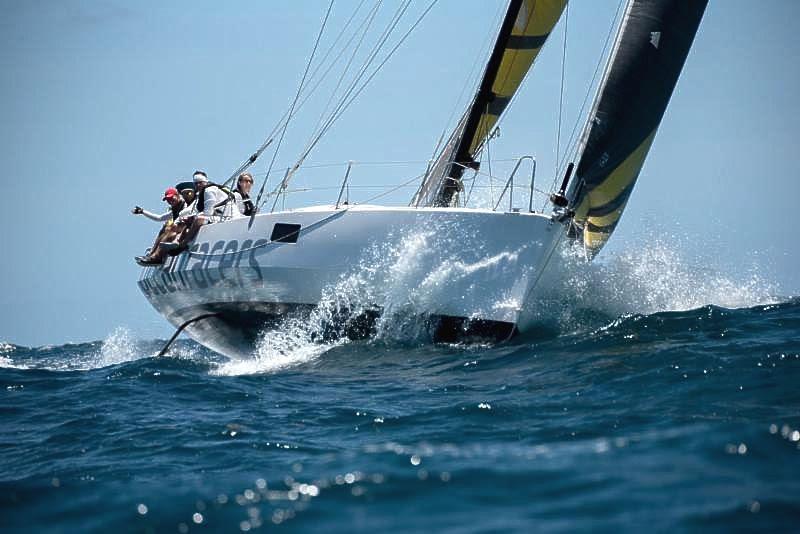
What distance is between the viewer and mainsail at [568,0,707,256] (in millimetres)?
8938

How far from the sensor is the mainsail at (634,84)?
29.3ft

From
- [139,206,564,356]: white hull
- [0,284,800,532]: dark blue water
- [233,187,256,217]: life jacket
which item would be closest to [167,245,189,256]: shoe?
[233,187,256,217]: life jacket

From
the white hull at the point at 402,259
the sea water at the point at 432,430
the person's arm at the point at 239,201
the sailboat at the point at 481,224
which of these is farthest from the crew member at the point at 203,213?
the sea water at the point at 432,430

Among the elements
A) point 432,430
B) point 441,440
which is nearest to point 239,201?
point 432,430

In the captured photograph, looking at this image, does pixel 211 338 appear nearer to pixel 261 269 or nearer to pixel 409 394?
pixel 261 269

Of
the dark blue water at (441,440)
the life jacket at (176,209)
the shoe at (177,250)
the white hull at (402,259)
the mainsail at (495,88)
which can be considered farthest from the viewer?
the life jacket at (176,209)

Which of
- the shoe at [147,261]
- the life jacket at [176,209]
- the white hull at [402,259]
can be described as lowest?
the white hull at [402,259]

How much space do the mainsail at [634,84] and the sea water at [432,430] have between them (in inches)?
43.4

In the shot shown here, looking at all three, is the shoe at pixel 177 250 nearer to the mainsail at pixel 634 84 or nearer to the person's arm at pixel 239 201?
the person's arm at pixel 239 201

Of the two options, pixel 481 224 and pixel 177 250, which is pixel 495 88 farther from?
pixel 177 250

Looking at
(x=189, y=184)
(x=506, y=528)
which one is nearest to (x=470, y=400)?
(x=506, y=528)

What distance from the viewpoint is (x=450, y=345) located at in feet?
28.6

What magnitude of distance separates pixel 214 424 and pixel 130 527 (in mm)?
2223

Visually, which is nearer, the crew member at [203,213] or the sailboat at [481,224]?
the sailboat at [481,224]
